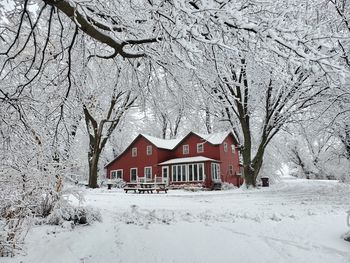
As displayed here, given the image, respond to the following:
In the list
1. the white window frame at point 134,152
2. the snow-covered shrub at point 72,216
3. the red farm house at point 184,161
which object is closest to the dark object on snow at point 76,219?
the snow-covered shrub at point 72,216

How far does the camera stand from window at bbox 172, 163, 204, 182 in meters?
29.6

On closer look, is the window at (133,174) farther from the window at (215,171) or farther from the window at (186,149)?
the window at (215,171)

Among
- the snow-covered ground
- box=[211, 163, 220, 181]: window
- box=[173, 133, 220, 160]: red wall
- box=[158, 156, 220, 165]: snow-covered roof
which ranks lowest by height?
the snow-covered ground

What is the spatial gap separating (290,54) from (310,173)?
51.5 m

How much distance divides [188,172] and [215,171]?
2691 mm

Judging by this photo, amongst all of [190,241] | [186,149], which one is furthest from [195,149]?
[190,241]

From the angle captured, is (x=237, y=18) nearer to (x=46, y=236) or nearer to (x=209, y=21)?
(x=209, y=21)

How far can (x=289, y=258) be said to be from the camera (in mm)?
5133

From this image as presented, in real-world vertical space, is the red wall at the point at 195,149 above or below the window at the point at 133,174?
above

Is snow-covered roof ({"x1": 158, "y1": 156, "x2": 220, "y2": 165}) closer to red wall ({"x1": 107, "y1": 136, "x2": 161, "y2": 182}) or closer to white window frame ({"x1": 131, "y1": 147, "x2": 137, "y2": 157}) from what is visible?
red wall ({"x1": 107, "y1": 136, "x2": 161, "y2": 182})

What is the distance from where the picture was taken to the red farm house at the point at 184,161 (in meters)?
29.8

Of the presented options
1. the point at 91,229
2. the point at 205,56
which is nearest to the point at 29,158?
the point at 91,229

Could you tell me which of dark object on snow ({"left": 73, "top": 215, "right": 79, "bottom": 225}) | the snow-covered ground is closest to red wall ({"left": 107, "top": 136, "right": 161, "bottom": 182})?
the snow-covered ground

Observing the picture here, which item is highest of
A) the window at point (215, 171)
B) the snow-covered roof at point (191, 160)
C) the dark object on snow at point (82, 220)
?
the snow-covered roof at point (191, 160)
